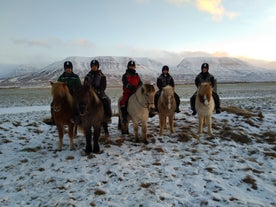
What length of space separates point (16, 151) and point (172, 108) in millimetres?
5918

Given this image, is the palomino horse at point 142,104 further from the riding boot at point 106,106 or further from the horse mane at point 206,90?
the horse mane at point 206,90

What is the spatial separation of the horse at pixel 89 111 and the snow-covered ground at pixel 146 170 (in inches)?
24.9

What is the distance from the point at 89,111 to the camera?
24.5 feet

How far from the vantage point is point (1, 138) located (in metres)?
9.28

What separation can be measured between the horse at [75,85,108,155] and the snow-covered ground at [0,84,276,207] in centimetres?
63

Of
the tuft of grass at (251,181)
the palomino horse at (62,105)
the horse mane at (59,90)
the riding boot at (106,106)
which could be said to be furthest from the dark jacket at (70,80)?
the tuft of grass at (251,181)

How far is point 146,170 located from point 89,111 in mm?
2585

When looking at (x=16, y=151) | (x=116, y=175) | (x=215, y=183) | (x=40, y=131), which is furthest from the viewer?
(x=40, y=131)

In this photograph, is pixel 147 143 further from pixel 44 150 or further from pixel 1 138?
pixel 1 138

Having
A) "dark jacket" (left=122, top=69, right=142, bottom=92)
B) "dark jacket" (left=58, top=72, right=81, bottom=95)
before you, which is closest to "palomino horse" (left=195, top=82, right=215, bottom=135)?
"dark jacket" (left=122, top=69, right=142, bottom=92)

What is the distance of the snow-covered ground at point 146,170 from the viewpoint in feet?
16.9

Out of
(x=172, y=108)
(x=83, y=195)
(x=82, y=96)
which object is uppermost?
(x=82, y=96)

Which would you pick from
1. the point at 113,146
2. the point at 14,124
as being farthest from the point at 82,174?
the point at 14,124

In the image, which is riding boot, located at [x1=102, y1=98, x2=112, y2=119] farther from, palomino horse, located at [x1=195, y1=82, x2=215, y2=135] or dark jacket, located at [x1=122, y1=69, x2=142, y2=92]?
palomino horse, located at [x1=195, y1=82, x2=215, y2=135]
